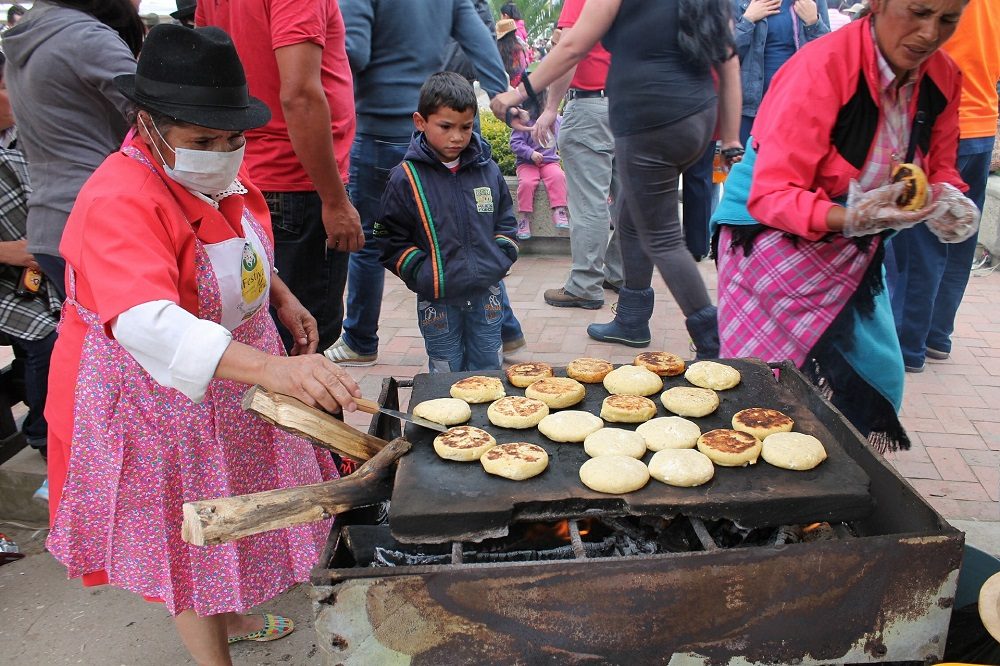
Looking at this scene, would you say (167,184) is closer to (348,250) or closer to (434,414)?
(434,414)

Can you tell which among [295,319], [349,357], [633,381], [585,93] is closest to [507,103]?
[585,93]

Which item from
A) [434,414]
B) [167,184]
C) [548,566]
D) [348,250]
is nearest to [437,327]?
[348,250]

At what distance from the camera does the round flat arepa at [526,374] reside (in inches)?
93.4

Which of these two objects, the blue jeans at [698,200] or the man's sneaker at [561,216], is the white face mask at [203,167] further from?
the man's sneaker at [561,216]

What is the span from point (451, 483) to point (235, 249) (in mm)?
914

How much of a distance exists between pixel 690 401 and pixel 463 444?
714mm

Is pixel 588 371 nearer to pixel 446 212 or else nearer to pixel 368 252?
pixel 446 212

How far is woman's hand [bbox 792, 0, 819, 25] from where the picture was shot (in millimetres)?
5234

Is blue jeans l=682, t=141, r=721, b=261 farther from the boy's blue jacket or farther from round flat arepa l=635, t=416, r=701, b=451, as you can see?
round flat arepa l=635, t=416, r=701, b=451

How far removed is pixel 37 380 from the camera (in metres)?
3.32

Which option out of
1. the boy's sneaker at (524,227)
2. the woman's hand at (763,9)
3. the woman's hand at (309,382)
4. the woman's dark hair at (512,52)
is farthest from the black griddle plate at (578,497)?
the woman's dark hair at (512,52)

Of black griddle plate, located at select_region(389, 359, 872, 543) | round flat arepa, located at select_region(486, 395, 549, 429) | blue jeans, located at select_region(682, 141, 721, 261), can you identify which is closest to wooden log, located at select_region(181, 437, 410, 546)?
black griddle plate, located at select_region(389, 359, 872, 543)

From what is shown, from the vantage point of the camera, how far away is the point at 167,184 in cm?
194

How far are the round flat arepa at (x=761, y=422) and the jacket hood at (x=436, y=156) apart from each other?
1.83 metres
